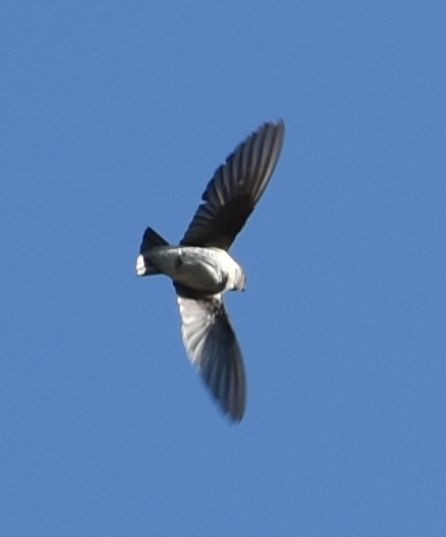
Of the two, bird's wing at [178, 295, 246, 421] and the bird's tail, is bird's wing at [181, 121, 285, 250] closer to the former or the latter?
the bird's tail

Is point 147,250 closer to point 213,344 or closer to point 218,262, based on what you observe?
point 218,262

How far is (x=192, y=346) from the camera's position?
13.1 metres

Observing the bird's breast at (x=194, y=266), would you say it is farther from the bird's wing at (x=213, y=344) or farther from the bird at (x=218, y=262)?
the bird's wing at (x=213, y=344)

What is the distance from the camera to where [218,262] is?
42.4ft

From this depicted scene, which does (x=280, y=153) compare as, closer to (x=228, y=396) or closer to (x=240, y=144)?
(x=240, y=144)

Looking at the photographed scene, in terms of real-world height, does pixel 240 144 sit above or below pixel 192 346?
above

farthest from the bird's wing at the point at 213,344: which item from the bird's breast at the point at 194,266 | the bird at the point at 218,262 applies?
the bird's breast at the point at 194,266

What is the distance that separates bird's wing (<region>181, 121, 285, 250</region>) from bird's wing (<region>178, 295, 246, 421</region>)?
10.7 inches

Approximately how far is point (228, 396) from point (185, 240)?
26.9 inches

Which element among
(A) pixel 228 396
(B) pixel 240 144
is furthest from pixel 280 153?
(A) pixel 228 396

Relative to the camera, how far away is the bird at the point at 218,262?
42.3ft

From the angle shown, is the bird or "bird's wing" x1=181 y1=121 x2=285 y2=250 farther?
"bird's wing" x1=181 y1=121 x2=285 y2=250

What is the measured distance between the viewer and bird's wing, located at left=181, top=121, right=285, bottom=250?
1312cm

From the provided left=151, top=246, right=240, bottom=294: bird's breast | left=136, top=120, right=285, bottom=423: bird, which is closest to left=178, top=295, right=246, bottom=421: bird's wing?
left=136, top=120, right=285, bottom=423: bird
